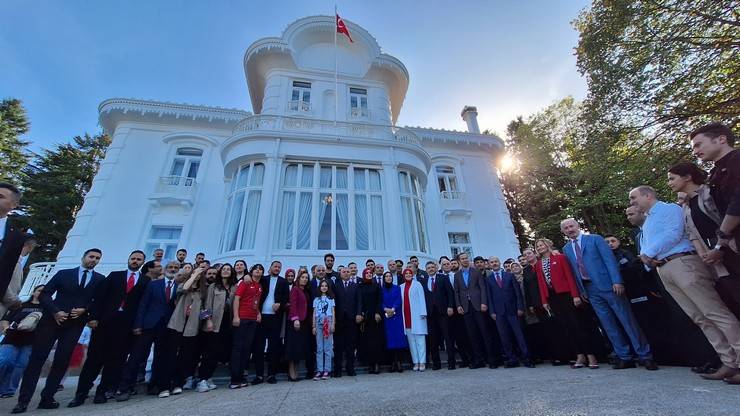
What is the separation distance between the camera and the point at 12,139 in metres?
22.0

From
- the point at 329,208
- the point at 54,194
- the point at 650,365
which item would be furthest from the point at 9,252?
the point at 54,194

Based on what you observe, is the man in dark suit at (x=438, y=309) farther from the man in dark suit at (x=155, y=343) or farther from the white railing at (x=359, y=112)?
the white railing at (x=359, y=112)

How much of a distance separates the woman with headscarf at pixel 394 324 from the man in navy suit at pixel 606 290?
296 cm

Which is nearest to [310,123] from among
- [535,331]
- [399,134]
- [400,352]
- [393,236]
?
[399,134]

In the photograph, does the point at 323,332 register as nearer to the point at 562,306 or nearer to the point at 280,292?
the point at 280,292

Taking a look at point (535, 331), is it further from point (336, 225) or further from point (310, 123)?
point (310, 123)

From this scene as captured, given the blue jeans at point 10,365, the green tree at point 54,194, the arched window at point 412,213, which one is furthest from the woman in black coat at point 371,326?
the green tree at point 54,194

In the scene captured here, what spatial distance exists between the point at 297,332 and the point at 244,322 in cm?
87

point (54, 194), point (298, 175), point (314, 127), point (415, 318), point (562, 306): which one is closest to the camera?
point (562, 306)

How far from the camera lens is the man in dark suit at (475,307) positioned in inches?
196

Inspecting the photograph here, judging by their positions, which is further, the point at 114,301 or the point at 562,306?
the point at 562,306

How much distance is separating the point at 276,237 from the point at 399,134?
6.14m

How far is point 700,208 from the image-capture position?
2.84m

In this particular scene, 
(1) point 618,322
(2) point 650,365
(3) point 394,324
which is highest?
(3) point 394,324
